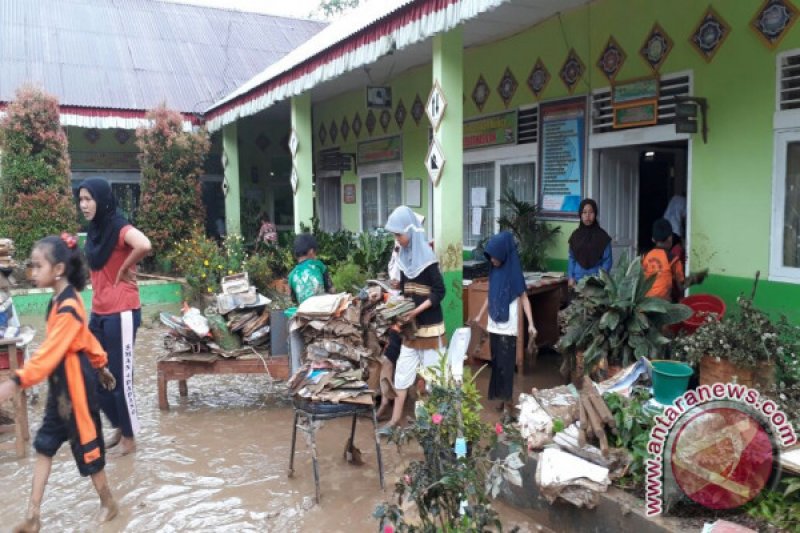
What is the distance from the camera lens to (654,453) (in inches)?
118

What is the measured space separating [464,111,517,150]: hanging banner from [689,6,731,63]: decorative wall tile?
259 centimetres

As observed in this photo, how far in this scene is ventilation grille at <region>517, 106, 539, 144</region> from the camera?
25.7ft

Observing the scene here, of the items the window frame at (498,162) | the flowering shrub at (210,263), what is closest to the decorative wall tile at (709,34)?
the window frame at (498,162)

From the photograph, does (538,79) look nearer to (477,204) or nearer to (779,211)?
(477,204)

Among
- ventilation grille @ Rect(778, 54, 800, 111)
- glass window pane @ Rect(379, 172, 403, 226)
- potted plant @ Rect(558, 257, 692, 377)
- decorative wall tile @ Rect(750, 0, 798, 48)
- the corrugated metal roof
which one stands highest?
the corrugated metal roof

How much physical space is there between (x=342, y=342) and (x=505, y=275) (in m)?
1.40

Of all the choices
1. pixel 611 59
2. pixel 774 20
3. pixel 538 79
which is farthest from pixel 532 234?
pixel 774 20

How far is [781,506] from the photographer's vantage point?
298 centimetres

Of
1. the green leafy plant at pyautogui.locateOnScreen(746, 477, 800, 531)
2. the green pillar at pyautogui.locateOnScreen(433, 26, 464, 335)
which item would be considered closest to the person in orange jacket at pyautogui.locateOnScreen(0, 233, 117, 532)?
the green pillar at pyautogui.locateOnScreen(433, 26, 464, 335)

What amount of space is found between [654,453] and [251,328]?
3.66 metres

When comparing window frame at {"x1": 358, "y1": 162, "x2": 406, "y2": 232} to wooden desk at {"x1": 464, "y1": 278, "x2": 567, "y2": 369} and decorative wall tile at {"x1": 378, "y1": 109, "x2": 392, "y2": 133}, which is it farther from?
wooden desk at {"x1": 464, "y1": 278, "x2": 567, "y2": 369}

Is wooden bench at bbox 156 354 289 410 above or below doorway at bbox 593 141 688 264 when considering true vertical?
below

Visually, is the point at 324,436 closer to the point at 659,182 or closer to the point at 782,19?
the point at 782,19

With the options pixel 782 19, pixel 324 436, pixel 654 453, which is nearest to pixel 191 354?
pixel 324 436
